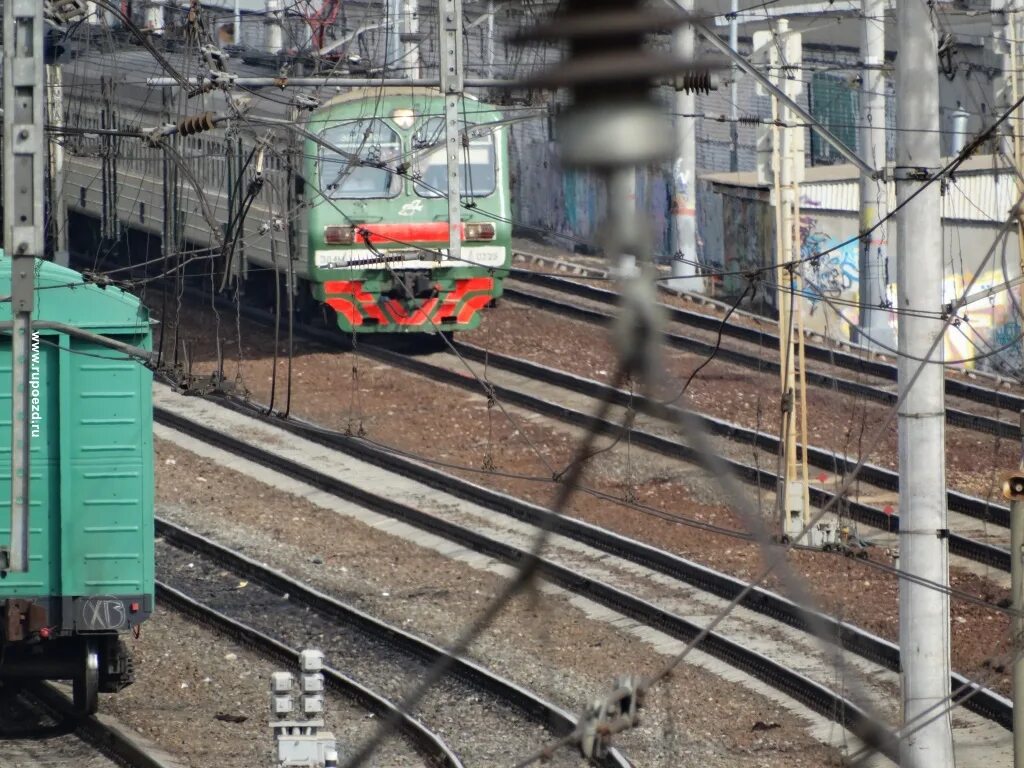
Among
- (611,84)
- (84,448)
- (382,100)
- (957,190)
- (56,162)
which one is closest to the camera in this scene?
(611,84)

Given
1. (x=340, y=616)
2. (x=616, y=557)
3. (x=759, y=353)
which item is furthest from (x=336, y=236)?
(x=340, y=616)

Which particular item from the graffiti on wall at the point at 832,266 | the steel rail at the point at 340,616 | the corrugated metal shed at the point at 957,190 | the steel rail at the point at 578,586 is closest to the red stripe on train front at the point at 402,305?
the steel rail at the point at 578,586

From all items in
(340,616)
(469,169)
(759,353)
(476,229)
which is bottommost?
(340,616)

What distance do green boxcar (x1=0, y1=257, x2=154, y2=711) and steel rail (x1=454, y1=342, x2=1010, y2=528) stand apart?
369 cm

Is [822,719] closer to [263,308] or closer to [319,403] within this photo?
[319,403]

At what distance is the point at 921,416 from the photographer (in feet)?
28.3

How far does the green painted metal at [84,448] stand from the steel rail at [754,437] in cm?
369

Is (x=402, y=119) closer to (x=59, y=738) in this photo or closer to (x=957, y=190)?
(x=957, y=190)

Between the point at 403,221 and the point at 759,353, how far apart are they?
477 cm

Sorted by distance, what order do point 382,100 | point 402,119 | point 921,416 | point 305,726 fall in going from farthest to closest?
point 402,119 → point 382,100 → point 305,726 → point 921,416

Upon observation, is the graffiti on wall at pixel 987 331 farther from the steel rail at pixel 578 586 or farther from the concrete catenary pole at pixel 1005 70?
the steel rail at pixel 578 586

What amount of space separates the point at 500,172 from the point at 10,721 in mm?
10748

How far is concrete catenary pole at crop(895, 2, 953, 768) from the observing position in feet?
27.6

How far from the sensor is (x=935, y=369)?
8.54m
